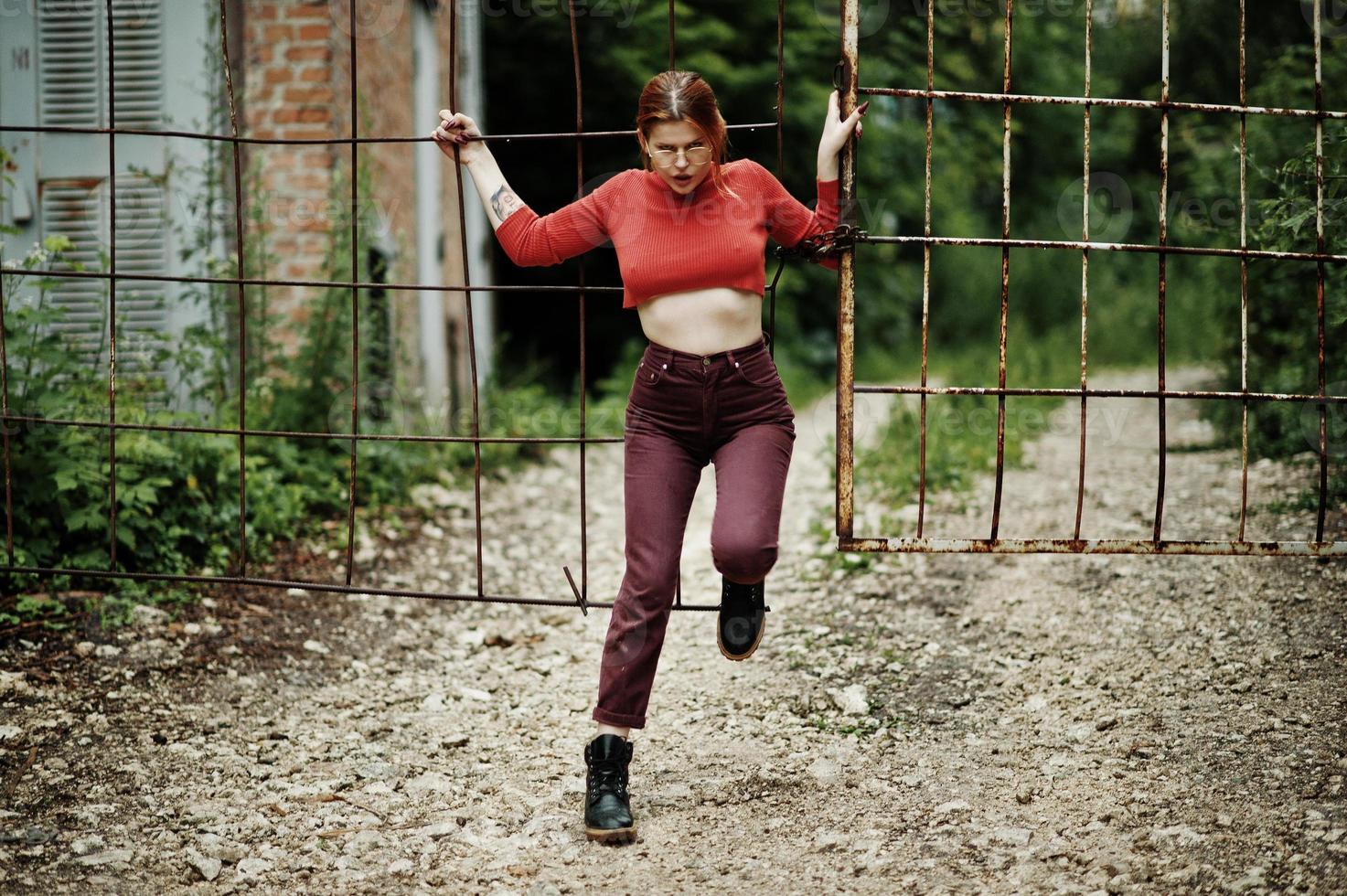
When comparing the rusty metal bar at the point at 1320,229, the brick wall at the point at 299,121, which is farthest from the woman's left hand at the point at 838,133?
the brick wall at the point at 299,121

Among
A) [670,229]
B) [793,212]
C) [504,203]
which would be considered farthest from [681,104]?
[504,203]

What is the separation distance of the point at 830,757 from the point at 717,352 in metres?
1.09

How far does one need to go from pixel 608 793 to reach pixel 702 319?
3.50 ft

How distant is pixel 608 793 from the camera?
2570 millimetres

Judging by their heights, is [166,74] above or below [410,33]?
below

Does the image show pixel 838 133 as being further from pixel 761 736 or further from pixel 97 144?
pixel 97 144

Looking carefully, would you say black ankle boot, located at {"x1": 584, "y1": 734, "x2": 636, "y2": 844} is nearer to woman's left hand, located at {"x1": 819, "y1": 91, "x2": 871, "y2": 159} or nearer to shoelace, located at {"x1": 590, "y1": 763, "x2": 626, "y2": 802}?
shoelace, located at {"x1": 590, "y1": 763, "x2": 626, "y2": 802}

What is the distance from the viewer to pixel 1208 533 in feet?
14.1

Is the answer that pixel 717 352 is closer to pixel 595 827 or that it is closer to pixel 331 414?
pixel 595 827

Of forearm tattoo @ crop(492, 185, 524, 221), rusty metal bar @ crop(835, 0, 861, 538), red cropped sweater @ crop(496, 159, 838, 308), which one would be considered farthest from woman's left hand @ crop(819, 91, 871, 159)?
forearm tattoo @ crop(492, 185, 524, 221)

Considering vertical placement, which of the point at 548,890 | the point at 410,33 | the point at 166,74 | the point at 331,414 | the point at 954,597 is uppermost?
the point at 410,33

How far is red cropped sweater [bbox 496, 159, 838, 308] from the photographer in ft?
8.47

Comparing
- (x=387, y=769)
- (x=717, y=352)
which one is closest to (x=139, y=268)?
(x=387, y=769)

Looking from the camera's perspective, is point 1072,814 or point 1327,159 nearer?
point 1072,814
